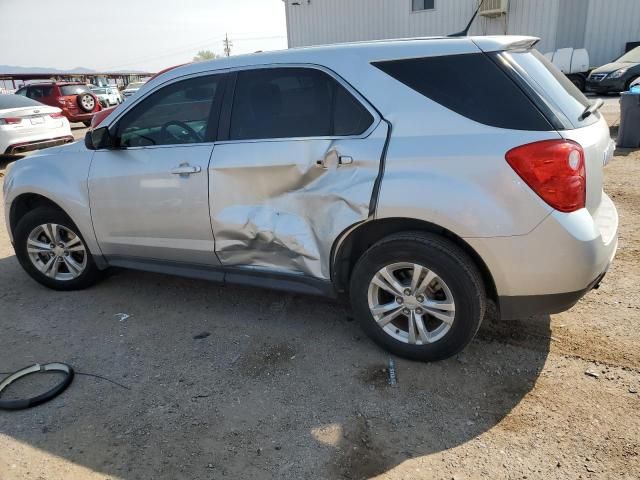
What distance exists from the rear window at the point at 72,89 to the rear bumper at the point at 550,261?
17.8 metres

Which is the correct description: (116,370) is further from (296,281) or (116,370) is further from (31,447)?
(296,281)

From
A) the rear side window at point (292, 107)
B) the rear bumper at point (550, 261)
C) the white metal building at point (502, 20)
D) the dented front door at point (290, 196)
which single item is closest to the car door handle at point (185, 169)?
the dented front door at point (290, 196)

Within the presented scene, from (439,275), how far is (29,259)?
11.7ft

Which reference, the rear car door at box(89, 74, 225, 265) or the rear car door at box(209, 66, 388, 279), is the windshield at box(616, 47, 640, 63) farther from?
the rear car door at box(89, 74, 225, 265)

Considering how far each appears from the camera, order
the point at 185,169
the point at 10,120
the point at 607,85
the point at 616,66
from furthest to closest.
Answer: the point at 616,66, the point at 607,85, the point at 10,120, the point at 185,169

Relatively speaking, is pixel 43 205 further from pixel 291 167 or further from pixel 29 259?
pixel 291 167

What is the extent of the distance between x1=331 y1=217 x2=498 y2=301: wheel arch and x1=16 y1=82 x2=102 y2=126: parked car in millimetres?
16672

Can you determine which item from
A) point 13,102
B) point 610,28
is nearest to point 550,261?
point 13,102

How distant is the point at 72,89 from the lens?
17.1 meters

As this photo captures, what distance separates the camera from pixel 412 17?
2344 cm

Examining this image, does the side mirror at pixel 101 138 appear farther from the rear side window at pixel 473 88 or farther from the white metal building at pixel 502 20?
the white metal building at pixel 502 20

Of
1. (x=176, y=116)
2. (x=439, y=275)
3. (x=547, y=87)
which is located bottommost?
(x=439, y=275)

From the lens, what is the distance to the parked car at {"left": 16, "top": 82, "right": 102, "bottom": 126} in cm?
1672

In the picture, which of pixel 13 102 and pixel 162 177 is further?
pixel 13 102
